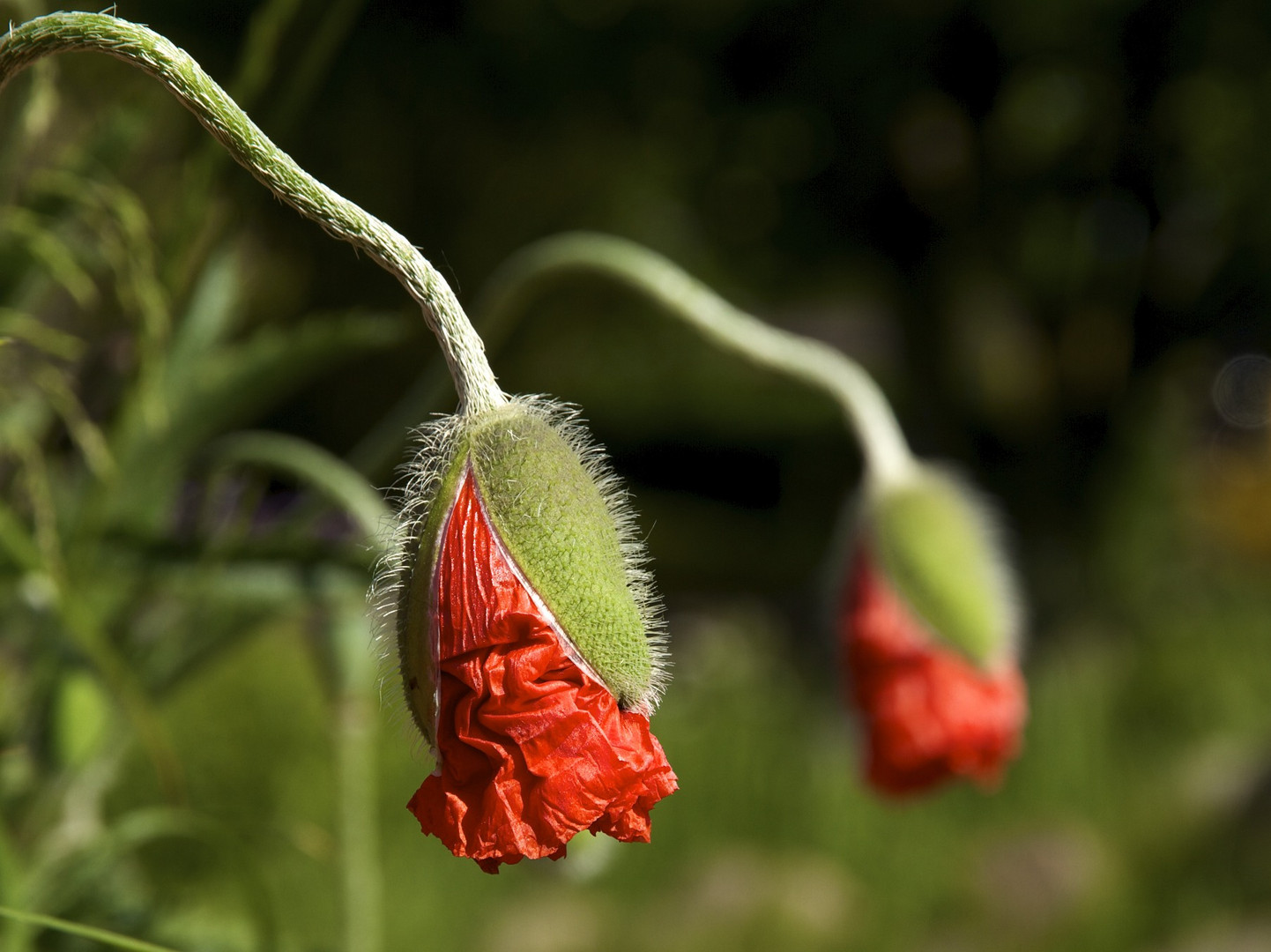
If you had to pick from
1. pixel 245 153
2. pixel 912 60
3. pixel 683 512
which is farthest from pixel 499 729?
pixel 683 512

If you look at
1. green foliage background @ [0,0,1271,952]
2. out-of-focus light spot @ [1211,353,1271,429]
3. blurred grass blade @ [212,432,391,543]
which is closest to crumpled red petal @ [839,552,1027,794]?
green foliage background @ [0,0,1271,952]

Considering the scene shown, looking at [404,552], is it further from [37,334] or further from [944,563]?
[944,563]

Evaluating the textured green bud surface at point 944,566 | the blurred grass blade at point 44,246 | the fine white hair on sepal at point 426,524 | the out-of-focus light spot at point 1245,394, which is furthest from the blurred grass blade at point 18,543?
the out-of-focus light spot at point 1245,394

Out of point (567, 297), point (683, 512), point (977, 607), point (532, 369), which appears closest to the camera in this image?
point (977, 607)

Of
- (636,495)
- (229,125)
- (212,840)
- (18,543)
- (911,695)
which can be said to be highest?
(229,125)

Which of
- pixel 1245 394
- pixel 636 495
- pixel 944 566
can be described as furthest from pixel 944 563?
pixel 1245 394

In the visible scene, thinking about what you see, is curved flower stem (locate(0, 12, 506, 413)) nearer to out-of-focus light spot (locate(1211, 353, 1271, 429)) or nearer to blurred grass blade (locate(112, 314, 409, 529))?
blurred grass blade (locate(112, 314, 409, 529))

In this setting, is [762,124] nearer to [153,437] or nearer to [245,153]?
[153,437]
